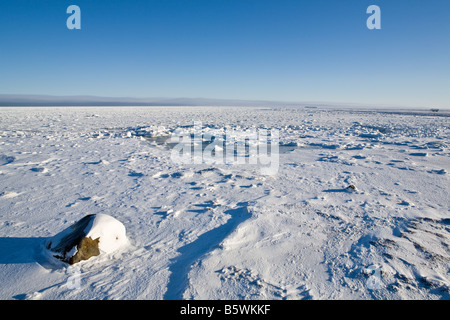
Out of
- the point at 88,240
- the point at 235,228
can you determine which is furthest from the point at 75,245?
the point at 235,228

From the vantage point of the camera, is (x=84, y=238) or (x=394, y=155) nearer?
(x=84, y=238)

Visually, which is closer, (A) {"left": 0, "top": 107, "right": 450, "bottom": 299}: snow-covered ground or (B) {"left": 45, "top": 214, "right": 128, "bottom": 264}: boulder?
(A) {"left": 0, "top": 107, "right": 450, "bottom": 299}: snow-covered ground

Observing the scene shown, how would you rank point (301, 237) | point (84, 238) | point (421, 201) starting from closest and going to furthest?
point (84, 238) < point (301, 237) < point (421, 201)

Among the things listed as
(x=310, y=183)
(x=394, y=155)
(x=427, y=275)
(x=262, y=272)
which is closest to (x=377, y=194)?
(x=310, y=183)

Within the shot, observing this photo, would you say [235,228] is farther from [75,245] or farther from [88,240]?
[75,245]
